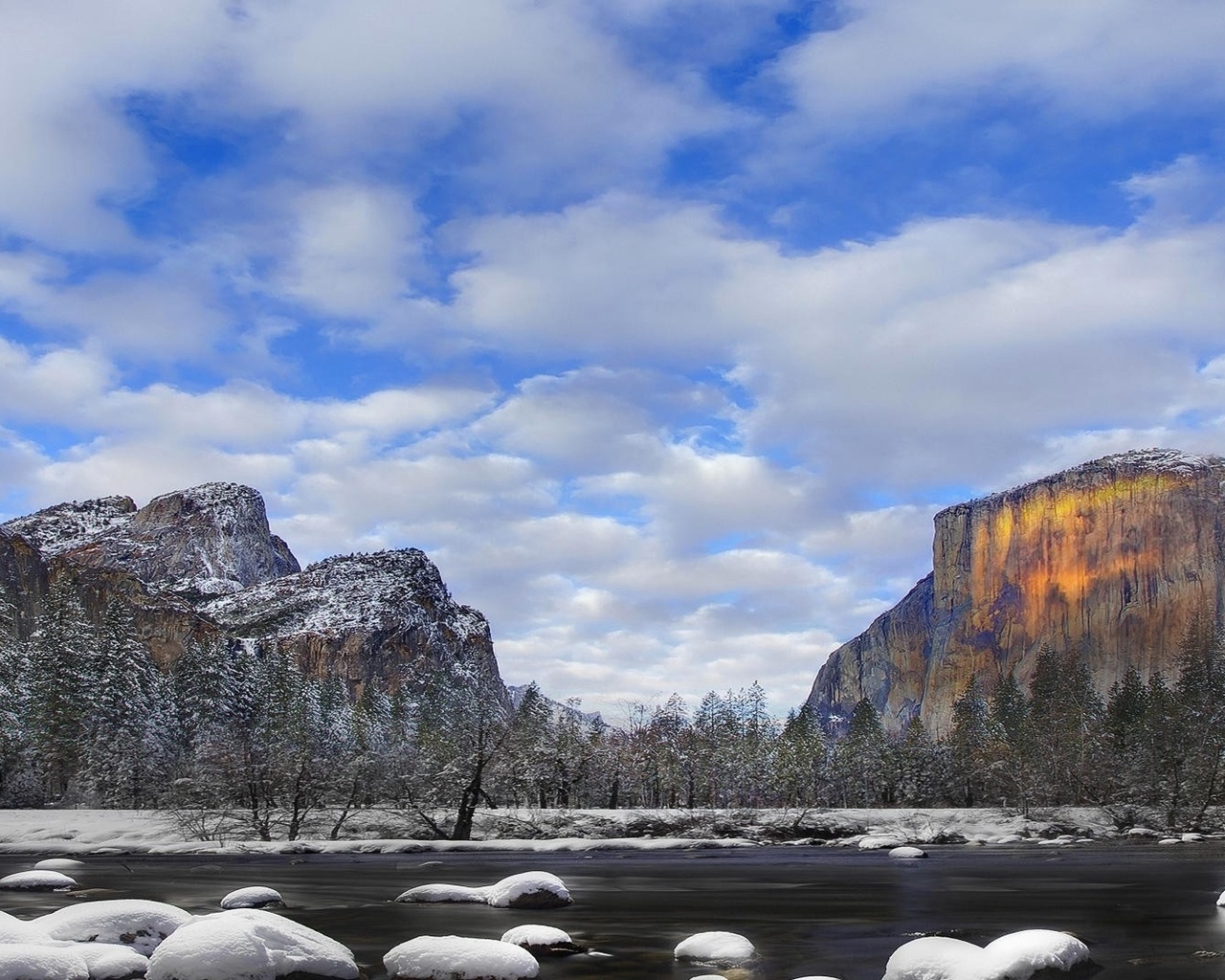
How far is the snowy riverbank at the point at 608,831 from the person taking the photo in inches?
2790

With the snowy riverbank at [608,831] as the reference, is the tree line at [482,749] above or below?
above

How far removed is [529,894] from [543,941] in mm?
10611

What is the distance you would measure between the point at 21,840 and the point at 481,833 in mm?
31084

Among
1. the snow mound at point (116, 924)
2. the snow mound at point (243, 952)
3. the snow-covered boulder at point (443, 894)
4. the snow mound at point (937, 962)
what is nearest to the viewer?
the snow mound at point (937, 962)

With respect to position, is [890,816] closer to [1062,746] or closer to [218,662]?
[1062,746]

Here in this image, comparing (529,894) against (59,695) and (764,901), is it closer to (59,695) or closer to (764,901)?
(764,901)

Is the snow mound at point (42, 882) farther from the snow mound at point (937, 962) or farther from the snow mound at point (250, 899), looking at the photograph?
the snow mound at point (937, 962)

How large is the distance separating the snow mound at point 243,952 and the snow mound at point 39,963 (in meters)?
1.16

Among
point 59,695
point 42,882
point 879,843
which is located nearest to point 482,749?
point 879,843

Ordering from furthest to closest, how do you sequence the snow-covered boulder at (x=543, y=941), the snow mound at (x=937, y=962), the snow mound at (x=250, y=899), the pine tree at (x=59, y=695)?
the pine tree at (x=59, y=695) < the snow mound at (x=250, y=899) < the snow-covered boulder at (x=543, y=941) < the snow mound at (x=937, y=962)

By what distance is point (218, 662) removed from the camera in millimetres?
127188

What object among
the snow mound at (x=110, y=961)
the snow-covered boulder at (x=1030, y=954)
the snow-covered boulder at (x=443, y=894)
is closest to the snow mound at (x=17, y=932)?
the snow mound at (x=110, y=961)

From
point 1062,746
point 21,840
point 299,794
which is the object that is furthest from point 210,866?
point 1062,746

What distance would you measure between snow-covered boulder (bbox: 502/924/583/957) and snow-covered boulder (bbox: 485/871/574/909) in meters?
9.85
